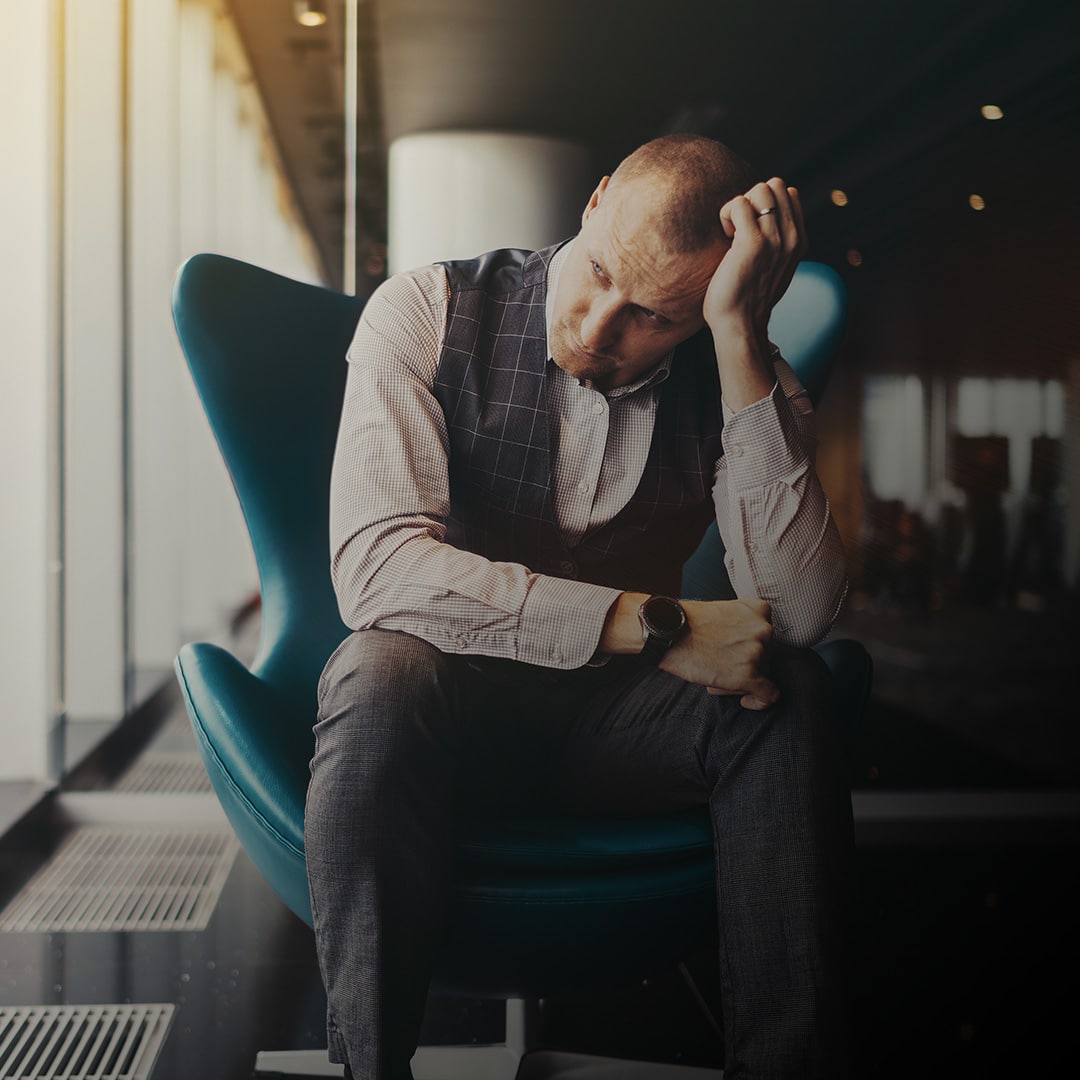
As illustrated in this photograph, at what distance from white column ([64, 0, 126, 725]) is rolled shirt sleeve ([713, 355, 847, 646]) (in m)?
1.79

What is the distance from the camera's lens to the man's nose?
1.28 meters

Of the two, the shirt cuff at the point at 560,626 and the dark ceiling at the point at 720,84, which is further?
the dark ceiling at the point at 720,84

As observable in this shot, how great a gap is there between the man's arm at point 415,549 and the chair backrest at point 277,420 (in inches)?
11.7

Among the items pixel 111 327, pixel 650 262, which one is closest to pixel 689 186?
pixel 650 262

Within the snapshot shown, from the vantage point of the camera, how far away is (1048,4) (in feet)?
7.21

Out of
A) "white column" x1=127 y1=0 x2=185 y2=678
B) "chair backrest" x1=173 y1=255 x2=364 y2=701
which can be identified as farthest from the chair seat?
"white column" x1=127 y1=0 x2=185 y2=678

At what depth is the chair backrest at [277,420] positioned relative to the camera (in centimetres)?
147

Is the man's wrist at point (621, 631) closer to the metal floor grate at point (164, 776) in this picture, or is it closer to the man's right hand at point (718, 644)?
the man's right hand at point (718, 644)

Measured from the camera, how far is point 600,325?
129 centimetres

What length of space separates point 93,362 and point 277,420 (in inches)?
54.3

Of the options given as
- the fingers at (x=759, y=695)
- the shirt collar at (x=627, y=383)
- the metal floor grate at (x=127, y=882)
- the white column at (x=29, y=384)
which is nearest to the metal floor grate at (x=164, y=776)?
the metal floor grate at (x=127, y=882)

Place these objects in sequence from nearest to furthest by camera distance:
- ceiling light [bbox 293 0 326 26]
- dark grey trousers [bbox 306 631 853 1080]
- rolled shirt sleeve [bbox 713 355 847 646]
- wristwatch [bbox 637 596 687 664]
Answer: dark grey trousers [bbox 306 631 853 1080]
wristwatch [bbox 637 596 687 664]
rolled shirt sleeve [bbox 713 355 847 646]
ceiling light [bbox 293 0 326 26]

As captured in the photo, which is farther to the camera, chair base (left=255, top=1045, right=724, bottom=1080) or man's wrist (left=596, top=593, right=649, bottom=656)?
chair base (left=255, top=1045, right=724, bottom=1080)

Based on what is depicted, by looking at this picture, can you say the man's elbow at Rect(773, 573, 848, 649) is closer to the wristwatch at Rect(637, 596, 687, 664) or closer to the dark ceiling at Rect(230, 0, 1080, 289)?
the wristwatch at Rect(637, 596, 687, 664)
